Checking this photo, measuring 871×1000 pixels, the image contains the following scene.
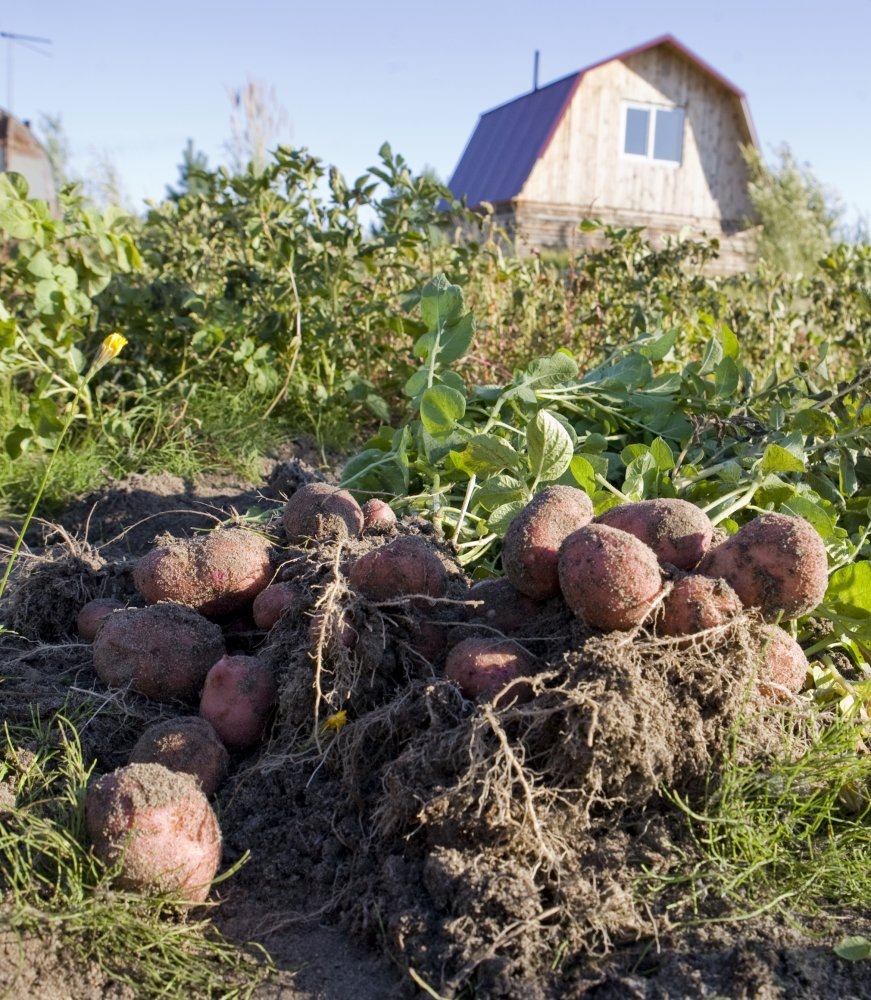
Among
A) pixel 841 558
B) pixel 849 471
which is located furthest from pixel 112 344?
pixel 849 471

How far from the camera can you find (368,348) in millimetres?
4613

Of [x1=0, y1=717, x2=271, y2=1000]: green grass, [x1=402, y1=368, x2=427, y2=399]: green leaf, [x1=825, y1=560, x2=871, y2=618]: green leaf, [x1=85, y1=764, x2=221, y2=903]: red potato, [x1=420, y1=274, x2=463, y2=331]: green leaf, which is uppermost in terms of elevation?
[x1=420, y1=274, x2=463, y2=331]: green leaf

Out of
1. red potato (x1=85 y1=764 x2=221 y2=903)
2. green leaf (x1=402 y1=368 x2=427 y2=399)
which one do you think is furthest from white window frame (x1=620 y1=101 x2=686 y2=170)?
red potato (x1=85 y1=764 x2=221 y2=903)

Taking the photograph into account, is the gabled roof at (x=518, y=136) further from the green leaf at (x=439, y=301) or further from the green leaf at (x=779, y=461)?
the green leaf at (x=779, y=461)

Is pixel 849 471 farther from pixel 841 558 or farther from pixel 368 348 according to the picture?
pixel 368 348

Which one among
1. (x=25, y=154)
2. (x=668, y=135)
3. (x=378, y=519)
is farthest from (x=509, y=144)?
(x=378, y=519)

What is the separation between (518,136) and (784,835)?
18.6 m

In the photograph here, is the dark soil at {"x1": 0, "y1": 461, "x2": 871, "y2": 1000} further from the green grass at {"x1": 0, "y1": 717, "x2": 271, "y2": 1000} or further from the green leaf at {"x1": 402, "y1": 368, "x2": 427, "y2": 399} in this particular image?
the green leaf at {"x1": 402, "y1": 368, "x2": 427, "y2": 399}

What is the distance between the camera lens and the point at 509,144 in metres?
18.6

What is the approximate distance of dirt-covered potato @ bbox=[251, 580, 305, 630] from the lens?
2.13m

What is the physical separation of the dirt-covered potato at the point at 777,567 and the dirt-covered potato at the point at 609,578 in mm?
203

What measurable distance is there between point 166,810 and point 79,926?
222mm

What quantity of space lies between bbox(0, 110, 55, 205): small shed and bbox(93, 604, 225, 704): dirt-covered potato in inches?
566

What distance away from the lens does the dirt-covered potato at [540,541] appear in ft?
6.17
